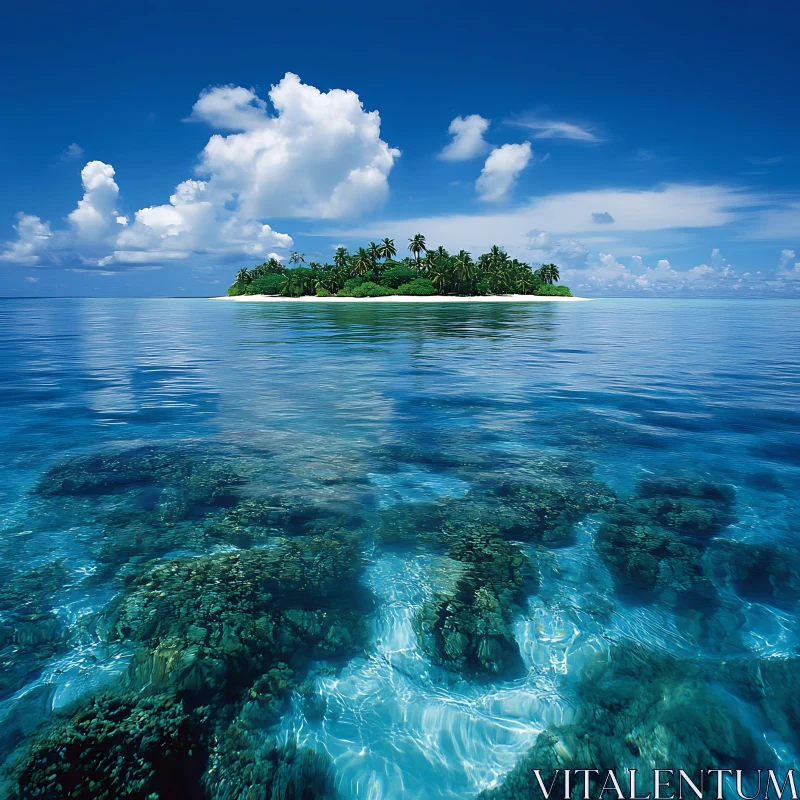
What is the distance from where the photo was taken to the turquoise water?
354 cm

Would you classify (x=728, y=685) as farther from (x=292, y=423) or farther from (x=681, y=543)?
(x=292, y=423)

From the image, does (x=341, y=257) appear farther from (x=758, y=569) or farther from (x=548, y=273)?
(x=758, y=569)

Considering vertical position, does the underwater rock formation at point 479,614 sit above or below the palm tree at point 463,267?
below

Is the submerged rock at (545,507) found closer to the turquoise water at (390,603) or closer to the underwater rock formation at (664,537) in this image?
the turquoise water at (390,603)

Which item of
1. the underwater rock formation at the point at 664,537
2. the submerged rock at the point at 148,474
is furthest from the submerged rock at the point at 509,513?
the submerged rock at the point at 148,474

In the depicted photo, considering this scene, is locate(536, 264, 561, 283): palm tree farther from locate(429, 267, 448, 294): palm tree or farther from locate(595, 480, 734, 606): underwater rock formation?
locate(595, 480, 734, 606): underwater rock formation

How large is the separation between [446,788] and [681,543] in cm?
433

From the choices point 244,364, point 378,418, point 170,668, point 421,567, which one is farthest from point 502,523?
point 244,364

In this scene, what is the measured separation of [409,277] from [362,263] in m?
14.1

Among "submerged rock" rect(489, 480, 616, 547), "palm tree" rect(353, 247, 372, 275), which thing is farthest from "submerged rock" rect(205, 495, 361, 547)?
"palm tree" rect(353, 247, 372, 275)

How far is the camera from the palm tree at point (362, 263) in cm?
13038

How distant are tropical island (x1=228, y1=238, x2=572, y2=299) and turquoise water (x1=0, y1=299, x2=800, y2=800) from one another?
387ft

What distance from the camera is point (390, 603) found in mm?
4969

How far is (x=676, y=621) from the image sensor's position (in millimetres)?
4781
